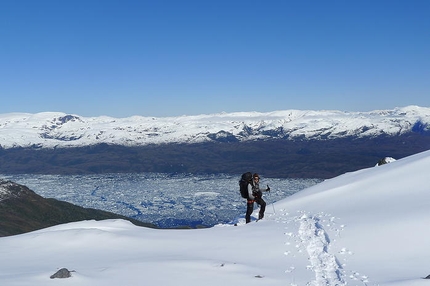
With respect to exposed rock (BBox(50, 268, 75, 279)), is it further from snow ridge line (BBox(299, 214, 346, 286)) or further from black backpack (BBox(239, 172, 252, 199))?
black backpack (BBox(239, 172, 252, 199))

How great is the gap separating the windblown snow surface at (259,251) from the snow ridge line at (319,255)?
0.10ft

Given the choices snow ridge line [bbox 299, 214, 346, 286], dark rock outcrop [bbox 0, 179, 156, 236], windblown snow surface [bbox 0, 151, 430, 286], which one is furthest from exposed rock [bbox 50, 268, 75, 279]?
dark rock outcrop [bbox 0, 179, 156, 236]

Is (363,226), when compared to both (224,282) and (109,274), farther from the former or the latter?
(109,274)

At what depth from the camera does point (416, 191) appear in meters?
21.0

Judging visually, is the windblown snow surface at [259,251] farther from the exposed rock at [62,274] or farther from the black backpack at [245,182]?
the black backpack at [245,182]

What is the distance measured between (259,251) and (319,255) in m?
2.22

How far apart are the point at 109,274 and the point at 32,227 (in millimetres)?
155963

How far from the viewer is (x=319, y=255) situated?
1399 centimetres

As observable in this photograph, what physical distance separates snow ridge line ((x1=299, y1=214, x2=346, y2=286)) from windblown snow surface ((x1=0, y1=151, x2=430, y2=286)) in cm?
3


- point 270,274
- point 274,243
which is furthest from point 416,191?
point 270,274

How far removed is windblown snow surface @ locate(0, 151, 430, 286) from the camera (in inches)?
449

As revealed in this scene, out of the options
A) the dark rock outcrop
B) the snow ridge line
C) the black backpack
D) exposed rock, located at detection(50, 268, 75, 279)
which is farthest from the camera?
the dark rock outcrop

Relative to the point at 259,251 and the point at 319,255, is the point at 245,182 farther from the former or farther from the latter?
the point at 319,255

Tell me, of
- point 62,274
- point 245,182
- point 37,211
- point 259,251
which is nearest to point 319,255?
point 259,251
